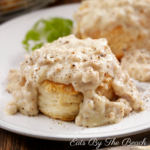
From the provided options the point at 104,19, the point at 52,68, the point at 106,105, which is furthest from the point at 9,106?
the point at 104,19

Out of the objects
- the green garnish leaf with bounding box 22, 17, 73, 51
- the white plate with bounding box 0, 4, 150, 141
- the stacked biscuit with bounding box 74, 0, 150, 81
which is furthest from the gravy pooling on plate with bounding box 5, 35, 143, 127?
the green garnish leaf with bounding box 22, 17, 73, 51

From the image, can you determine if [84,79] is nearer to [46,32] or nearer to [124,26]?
[124,26]

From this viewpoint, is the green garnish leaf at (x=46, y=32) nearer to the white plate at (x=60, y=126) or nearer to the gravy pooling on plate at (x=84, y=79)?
the white plate at (x=60, y=126)

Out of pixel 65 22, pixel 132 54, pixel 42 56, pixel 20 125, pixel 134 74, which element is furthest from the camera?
pixel 65 22

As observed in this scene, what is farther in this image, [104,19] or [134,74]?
[104,19]

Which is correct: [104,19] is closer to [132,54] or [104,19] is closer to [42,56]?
[132,54]

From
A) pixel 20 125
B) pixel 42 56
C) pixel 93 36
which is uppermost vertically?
pixel 42 56

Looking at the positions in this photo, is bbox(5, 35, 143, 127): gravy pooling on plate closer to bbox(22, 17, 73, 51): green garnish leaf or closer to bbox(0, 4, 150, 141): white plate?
bbox(0, 4, 150, 141): white plate

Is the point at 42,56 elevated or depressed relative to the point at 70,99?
elevated
